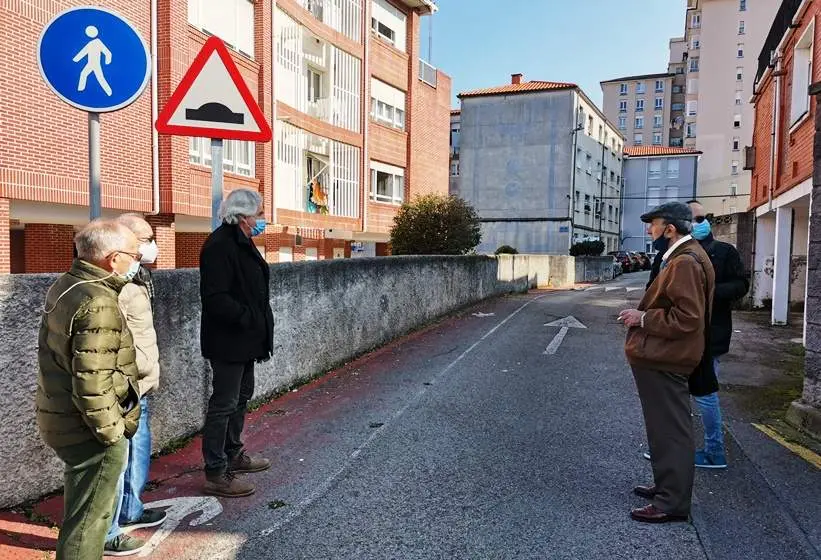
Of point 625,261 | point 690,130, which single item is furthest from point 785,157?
point 690,130

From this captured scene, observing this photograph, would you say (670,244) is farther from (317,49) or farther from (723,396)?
(317,49)

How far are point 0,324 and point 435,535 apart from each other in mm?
2781

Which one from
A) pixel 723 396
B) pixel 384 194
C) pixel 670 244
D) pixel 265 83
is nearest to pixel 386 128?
pixel 384 194

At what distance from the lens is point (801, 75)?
12.3m

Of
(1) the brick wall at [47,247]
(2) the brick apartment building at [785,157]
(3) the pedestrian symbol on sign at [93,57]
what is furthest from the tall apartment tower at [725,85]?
(3) the pedestrian symbol on sign at [93,57]

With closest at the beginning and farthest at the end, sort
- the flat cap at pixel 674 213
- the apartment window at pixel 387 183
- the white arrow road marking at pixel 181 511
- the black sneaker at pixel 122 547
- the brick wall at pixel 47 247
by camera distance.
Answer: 1. the black sneaker at pixel 122 547
2. the white arrow road marking at pixel 181 511
3. the flat cap at pixel 674 213
4. the brick wall at pixel 47 247
5. the apartment window at pixel 387 183

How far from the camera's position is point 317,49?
2117 cm

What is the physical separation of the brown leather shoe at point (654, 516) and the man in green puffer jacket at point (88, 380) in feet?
9.64

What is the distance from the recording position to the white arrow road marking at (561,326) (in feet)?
31.5

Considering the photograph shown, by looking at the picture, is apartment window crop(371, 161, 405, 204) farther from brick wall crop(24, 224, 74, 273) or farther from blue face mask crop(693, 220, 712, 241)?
blue face mask crop(693, 220, 712, 241)

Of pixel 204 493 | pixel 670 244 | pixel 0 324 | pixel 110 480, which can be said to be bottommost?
pixel 204 493

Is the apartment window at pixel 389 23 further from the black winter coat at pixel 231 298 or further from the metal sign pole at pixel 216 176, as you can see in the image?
the black winter coat at pixel 231 298

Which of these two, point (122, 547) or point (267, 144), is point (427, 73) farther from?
point (122, 547)

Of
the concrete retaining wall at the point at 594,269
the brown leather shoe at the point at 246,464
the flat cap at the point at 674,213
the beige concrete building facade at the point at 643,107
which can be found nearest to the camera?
the flat cap at the point at 674,213
